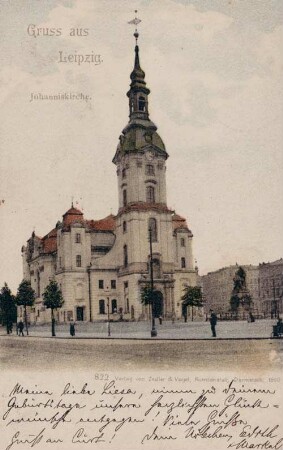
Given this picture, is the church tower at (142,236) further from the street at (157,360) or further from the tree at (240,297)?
the street at (157,360)

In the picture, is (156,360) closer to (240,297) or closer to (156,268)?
(240,297)

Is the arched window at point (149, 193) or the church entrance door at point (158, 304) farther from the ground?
the arched window at point (149, 193)

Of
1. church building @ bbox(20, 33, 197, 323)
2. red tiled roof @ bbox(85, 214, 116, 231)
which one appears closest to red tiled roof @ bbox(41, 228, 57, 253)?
red tiled roof @ bbox(85, 214, 116, 231)

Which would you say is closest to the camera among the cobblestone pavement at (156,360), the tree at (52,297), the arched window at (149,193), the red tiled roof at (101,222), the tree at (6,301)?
the cobblestone pavement at (156,360)

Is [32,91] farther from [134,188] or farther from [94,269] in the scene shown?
[94,269]

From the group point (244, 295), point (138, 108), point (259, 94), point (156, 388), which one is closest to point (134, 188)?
point (244, 295)

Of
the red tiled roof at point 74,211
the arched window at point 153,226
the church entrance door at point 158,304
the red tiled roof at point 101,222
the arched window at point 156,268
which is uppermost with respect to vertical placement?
the arched window at point 153,226

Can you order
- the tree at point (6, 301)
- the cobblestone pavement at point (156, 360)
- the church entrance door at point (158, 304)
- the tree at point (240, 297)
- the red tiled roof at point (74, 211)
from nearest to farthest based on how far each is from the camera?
the cobblestone pavement at point (156, 360) < the tree at point (6, 301) < the red tiled roof at point (74, 211) < the tree at point (240, 297) < the church entrance door at point (158, 304)

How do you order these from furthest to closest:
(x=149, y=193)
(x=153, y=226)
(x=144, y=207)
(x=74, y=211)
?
(x=153, y=226) → (x=144, y=207) → (x=149, y=193) → (x=74, y=211)

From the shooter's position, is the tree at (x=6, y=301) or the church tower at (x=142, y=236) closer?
the tree at (x=6, y=301)

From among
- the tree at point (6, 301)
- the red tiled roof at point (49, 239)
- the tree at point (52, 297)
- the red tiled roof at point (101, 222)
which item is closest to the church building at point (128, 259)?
the red tiled roof at point (101, 222)

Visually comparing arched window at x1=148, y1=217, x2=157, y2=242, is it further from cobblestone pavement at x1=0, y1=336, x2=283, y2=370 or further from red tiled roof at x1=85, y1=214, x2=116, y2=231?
cobblestone pavement at x1=0, y1=336, x2=283, y2=370

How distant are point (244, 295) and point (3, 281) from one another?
85.1 ft

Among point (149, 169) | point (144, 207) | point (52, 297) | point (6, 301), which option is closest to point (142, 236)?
point (144, 207)
